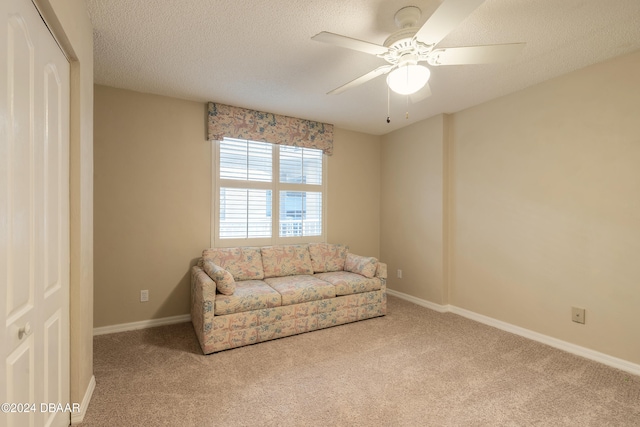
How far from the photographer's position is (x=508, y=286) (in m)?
3.18

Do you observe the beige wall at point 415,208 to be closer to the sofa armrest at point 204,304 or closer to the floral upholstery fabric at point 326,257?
the floral upholstery fabric at point 326,257

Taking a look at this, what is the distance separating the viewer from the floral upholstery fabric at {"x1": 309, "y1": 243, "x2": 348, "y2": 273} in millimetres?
3912

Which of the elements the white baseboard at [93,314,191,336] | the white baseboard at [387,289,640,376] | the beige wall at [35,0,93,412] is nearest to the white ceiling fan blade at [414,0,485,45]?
the beige wall at [35,0,93,412]

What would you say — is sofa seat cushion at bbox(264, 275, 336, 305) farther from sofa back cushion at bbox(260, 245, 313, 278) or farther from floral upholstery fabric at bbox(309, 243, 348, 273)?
floral upholstery fabric at bbox(309, 243, 348, 273)

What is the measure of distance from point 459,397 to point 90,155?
2966mm

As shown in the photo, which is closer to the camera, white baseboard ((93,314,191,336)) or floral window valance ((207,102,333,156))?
white baseboard ((93,314,191,336))

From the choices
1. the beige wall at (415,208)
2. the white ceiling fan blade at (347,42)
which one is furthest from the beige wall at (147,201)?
the beige wall at (415,208)

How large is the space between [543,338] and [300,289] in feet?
7.93

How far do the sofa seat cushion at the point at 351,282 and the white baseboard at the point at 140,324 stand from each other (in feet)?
5.38

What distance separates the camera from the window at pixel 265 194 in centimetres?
363

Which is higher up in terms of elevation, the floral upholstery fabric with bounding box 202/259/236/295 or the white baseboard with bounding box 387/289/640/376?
the floral upholstery fabric with bounding box 202/259/236/295

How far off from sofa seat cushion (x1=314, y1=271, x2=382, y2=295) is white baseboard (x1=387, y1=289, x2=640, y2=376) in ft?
3.14

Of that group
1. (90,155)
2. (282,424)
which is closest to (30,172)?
(90,155)

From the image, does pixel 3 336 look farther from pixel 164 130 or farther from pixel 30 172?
pixel 164 130
